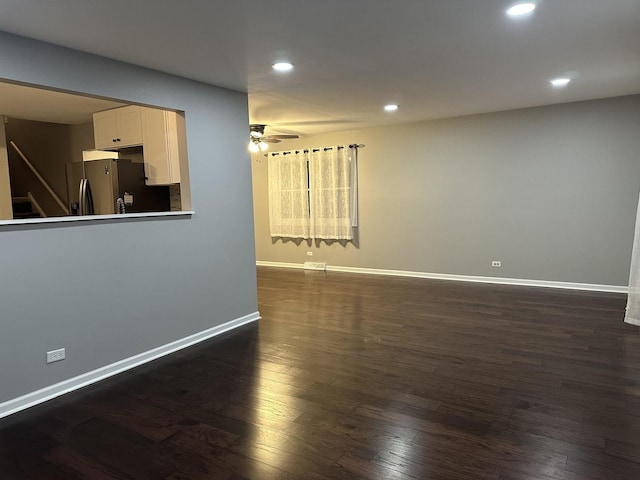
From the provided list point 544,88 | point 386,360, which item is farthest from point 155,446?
point 544,88

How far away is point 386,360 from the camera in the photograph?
137 inches

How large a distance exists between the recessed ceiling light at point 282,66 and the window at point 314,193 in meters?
3.68

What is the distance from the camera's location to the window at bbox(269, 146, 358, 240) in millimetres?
7324

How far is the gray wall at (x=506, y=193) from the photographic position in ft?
17.7

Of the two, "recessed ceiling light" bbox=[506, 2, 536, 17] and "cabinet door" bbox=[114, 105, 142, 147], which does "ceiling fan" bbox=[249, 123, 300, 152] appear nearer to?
"cabinet door" bbox=[114, 105, 142, 147]

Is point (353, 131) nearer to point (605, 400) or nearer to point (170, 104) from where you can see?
point (170, 104)

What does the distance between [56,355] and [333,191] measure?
517cm

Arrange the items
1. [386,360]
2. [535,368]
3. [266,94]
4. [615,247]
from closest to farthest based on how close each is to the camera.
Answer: [535,368], [386,360], [266,94], [615,247]

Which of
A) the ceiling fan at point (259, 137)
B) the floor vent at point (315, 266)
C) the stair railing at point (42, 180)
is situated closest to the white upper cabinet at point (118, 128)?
the ceiling fan at point (259, 137)

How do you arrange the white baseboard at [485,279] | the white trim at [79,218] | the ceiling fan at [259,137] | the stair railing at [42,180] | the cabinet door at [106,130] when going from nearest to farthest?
the white trim at [79,218], the cabinet door at [106,130], the white baseboard at [485,279], the ceiling fan at [259,137], the stair railing at [42,180]

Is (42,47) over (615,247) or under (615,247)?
over

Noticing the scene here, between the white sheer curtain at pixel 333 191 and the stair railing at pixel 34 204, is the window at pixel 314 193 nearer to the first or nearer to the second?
the white sheer curtain at pixel 333 191

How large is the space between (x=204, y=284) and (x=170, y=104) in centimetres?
168

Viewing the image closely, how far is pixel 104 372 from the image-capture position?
330cm
